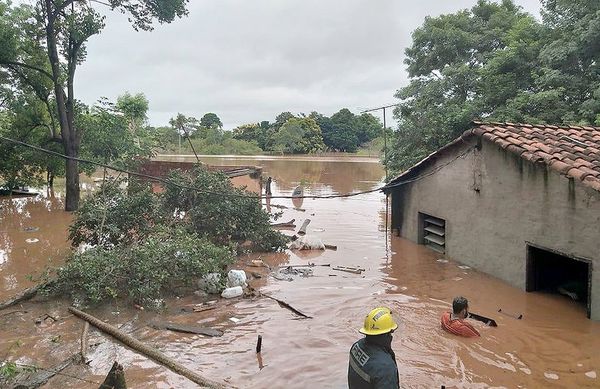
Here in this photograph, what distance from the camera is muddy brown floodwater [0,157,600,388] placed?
21.9 ft

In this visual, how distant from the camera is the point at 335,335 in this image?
824 cm

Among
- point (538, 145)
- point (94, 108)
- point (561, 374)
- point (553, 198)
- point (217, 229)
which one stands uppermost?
point (94, 108)

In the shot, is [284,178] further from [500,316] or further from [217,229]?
[500,316]

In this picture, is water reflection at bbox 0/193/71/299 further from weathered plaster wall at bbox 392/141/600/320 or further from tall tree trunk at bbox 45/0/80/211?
weathered plaster wall at bbox 392/141/600/320

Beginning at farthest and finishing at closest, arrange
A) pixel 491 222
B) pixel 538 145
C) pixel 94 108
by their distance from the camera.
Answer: pixel 94 108 < pixel 491 222 < pixel 538 145

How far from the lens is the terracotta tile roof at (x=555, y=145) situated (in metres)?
8.77

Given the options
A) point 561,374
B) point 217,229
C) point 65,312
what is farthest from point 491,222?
point 65,312

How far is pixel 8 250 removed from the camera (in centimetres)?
1476

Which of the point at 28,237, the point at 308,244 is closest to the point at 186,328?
the point at 308,244

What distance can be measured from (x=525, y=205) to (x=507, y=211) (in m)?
0.60

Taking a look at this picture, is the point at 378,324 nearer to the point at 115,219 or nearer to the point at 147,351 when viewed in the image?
the point at 147,351

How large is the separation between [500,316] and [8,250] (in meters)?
14.2

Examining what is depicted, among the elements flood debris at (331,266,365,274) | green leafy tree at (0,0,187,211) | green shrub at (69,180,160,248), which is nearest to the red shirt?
flood debris at (331,266,365,274)

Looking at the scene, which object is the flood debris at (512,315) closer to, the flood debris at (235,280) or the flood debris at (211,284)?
the flood debris at (235,280)
